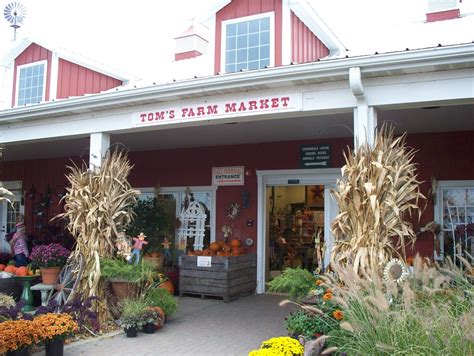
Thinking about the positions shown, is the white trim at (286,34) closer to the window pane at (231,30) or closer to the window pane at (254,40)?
the window pane at (254,40)

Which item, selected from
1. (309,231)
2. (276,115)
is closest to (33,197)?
(309,231)

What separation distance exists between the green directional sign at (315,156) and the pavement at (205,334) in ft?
9.42

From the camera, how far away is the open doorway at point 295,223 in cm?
1144

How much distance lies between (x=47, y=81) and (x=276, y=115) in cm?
671

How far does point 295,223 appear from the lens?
489 inches

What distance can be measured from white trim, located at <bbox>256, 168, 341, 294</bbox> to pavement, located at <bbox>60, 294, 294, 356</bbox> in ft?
4.44

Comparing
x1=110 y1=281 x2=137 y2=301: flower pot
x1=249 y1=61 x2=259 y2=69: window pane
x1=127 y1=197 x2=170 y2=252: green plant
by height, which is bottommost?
x1=110 y1=281 x2=137 y2=301: flower pot

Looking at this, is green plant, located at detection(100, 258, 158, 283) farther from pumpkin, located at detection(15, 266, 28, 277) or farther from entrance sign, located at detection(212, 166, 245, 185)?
entrance sign, located at detection(212, 166, 245, 185)

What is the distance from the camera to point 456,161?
875 centimetres

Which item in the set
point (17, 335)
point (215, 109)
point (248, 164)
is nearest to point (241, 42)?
point (215, 109)

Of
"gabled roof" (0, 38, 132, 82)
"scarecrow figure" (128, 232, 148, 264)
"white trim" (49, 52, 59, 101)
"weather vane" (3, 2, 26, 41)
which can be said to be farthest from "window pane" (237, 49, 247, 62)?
"weather vane" (3, 2, 26, 41)

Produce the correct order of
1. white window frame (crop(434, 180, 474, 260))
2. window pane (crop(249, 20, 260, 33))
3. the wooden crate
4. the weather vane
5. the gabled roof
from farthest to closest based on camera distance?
1. the weather vane
2. the gabled roof
3. the wooden crate
4. white window frame (crop(434, 180, 474, 260))
5. window pane (crop(249, 20, 260, 33))

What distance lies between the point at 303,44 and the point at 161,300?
15.7ft

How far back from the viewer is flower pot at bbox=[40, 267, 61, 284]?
24.7 ft
